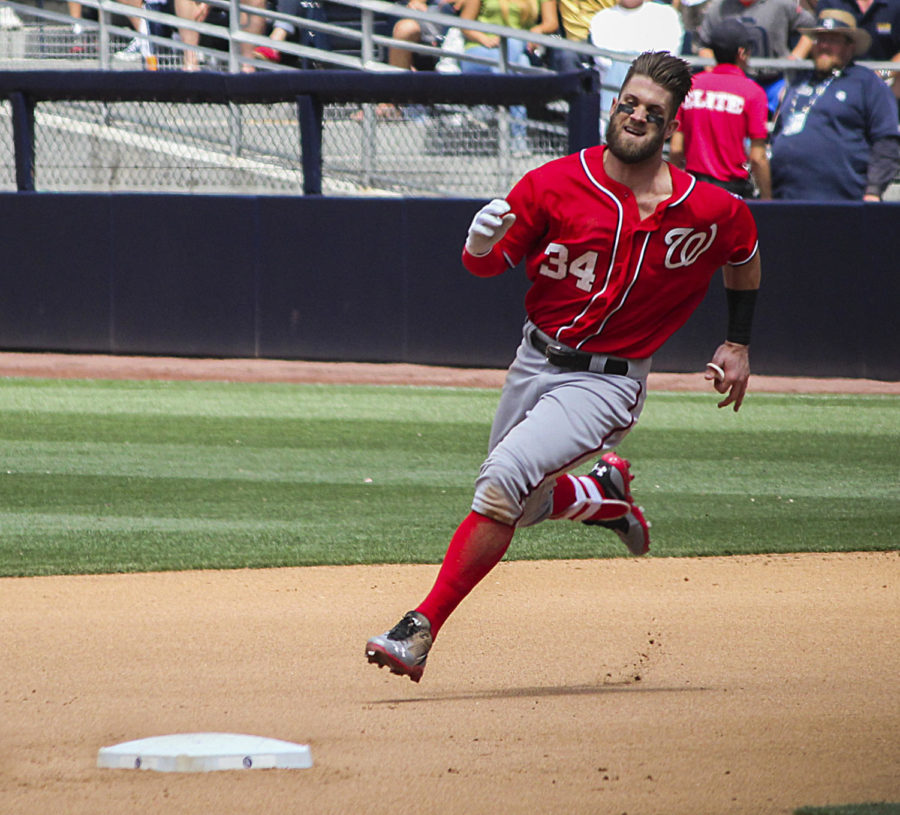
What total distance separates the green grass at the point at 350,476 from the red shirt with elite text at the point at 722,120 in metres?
1.79

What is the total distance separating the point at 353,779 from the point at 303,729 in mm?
426

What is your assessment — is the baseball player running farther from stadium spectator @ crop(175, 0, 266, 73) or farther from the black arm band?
stadium spectator @ crop(175, 0, 266, 73)

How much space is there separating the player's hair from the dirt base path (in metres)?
1.74

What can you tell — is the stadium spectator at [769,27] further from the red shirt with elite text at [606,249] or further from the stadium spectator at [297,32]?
the red shirt with elite text at [606,249]

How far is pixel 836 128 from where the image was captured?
10.6 meters

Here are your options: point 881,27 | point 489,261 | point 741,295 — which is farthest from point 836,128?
point 489,261

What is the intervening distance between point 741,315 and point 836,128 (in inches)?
267

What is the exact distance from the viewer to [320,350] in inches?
472

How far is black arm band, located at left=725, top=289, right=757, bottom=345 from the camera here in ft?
14.4

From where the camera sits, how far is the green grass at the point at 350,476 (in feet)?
20.4

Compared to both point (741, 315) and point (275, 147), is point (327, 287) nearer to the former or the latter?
point (275, 147)

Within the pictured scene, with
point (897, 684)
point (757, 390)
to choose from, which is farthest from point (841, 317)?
point (897, 684)

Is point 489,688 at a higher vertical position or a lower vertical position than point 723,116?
lower

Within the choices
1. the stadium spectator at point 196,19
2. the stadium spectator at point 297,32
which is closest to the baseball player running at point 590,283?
the stadium spectator at point 297,32
